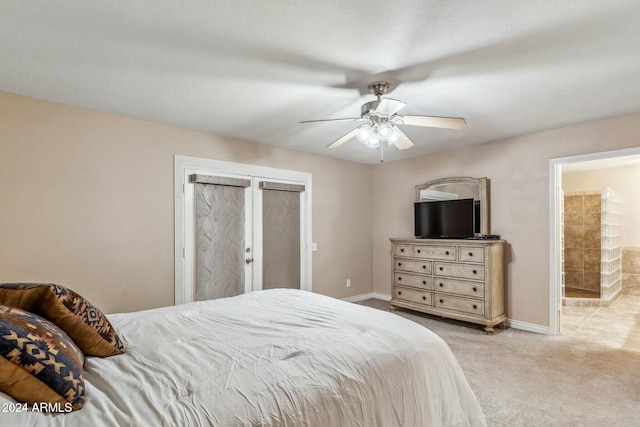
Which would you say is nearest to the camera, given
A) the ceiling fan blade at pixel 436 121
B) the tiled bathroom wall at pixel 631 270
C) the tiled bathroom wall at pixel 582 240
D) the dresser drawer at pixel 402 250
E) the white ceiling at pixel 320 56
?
the white ceiling at pixel 320 56

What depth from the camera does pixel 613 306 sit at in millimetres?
5090

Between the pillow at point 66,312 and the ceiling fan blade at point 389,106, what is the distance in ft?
7.09

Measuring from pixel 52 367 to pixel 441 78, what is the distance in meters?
2.78

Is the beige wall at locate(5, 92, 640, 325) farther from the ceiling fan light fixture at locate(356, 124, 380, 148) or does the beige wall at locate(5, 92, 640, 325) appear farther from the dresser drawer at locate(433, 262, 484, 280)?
the ceiling fan light fixture at locate(356, 124, 380, 148)

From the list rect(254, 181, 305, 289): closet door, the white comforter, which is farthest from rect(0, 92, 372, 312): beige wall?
the white comforter

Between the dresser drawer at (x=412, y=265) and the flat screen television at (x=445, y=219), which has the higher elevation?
the flat screen television at (x=445, y=219)

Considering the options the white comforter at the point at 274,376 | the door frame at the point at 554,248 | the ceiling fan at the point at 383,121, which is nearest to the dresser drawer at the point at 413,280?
the door frame at the point at 554,248

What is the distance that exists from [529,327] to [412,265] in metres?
1.54

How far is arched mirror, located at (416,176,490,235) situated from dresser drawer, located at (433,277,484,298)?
0.80 meters

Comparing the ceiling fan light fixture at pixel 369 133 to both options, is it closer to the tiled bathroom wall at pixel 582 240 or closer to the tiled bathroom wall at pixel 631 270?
the tiled bathroom wall at pixel 582 240

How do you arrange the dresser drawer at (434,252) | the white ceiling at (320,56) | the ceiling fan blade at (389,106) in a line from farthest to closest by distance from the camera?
1. the dresser drawer at (434,252)
2. the ceiling fan blade at (389,106)
3. the white ceiling at (320,56)

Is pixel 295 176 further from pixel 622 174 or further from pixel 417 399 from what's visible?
pixel 622 174

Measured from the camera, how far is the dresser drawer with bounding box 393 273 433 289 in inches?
171

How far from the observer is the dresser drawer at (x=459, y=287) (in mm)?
3854
